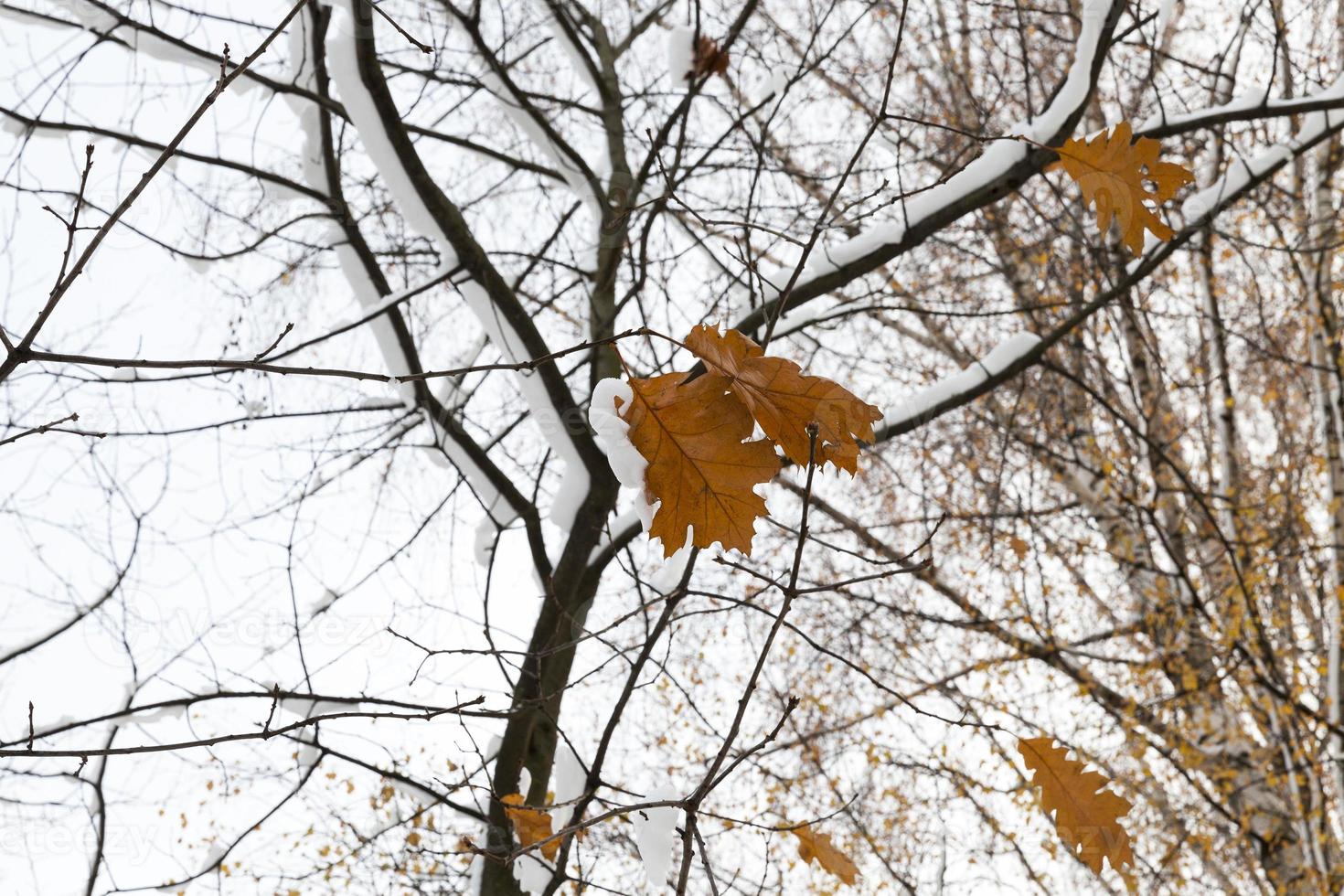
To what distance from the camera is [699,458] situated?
993mm

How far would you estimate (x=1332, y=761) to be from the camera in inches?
154

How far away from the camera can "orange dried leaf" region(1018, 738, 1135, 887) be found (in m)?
1.24

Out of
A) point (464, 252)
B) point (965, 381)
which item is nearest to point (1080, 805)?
point (965, 381)

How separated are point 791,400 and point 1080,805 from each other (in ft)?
2.56

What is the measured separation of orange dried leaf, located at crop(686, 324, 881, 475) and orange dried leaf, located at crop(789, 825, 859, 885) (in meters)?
0.83

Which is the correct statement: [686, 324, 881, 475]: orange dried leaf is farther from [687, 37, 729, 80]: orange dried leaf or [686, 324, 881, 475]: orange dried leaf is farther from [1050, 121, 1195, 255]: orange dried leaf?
[687, 37, 729, 80]: orange dried leaf

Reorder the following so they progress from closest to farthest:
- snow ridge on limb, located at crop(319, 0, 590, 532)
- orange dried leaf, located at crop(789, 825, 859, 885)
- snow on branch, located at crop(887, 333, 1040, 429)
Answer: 1. orange dried leaf, located at crop(789, 825, 859, 885)
2. snow ridge on limb, located at crop(319, 0, 590, 532)
3. snow on branch, located at crop(887, 333, 1040, 429)

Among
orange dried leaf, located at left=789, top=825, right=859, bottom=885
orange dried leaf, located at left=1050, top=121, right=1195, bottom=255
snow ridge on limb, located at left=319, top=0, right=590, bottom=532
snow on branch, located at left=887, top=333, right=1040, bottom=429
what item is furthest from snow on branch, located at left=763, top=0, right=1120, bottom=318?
orange dried leaf, located at left=789, top=825, right=859, bottom=885

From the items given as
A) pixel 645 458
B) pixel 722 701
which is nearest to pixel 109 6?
pixel 645 458

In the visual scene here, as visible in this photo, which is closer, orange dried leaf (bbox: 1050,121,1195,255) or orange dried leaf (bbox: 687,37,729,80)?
orange dried leaf (bbox: 1050,121,1195,255)

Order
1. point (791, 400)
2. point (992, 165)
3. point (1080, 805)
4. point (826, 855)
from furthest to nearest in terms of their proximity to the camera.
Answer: point (992, 165) < point (826, 855) < point (1080, 805) < point (791, 400)

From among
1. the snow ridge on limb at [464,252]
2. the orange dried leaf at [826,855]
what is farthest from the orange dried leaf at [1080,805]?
the snow ridge on limb at [464,252]

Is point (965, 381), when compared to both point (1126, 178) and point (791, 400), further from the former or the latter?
point (791, 400)

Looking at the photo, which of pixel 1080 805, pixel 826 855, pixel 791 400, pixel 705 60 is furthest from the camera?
pixel 705 60
